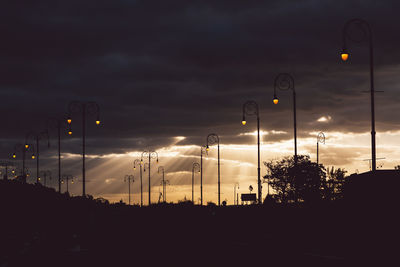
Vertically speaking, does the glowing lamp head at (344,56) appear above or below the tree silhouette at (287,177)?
above

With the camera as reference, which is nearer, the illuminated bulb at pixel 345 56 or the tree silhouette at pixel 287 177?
the illuminated bulb at pixel 345 56

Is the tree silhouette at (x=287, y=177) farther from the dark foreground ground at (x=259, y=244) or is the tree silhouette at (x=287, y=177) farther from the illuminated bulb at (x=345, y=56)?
the illuminated bulb at (x=345, y=56)

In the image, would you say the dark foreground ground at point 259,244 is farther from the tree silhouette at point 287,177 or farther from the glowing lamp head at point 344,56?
the tree silhouette at point 287,177

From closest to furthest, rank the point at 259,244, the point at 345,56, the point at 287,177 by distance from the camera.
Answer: the point at 345,56 → the point at 259,244 → the point at 287,177

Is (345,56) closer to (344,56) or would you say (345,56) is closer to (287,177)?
(344,56)

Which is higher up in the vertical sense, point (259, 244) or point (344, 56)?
point (344, 56)

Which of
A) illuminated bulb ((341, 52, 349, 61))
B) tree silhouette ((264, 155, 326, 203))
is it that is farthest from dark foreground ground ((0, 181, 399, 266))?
tree silhouette ((264, 155, 326, 203))

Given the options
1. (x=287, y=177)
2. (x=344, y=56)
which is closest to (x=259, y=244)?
(x=344, y=56)

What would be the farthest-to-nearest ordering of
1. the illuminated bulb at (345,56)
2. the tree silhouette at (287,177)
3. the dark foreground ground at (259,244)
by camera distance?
the tree silhouette at (287,177) < the illuminated bulb at (345,56) < the dark foreground ground at (259,244)

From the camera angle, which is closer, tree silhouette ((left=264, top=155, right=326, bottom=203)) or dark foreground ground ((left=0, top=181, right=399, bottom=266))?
dark foreground ground ((left=0, top=181, right=399, bottom=266))

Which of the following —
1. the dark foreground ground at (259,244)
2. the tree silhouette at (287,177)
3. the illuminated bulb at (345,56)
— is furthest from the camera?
the tree silhouette at (287,177)

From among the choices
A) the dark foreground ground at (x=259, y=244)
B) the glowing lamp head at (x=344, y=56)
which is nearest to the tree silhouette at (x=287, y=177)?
the dark foreground ground at (x=259, y=244)

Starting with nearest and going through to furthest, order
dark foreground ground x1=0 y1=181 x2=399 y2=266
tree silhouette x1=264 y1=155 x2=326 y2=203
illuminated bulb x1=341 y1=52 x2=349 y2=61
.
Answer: dark foreground ground x1=0 y1=181 x2=399 y2=266 → illuminated bulb x1=341 y1=52 x2=349 y2=61 → tree silhouette x1=264 y1=155 x2=326 y2=203

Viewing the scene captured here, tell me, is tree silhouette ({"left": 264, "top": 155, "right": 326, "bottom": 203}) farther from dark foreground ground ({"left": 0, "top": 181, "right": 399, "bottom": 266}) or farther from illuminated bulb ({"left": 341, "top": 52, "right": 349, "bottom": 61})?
illuminated bulb ({"left": 341, "top": 52, "right": 349, "bottom": 61})
